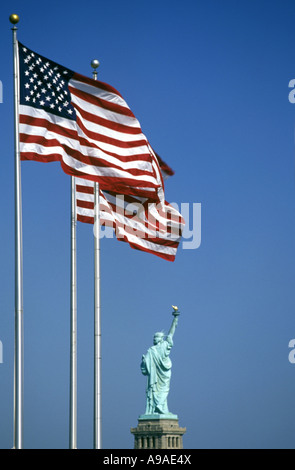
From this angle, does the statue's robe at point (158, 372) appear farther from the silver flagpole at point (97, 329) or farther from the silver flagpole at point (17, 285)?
the silver flagpole at point (17, 285)

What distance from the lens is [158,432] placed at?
5950cm

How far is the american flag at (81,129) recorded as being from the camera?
26484 millimetres

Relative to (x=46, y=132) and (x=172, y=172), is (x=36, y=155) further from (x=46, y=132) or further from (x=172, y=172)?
(x=172, y=172)

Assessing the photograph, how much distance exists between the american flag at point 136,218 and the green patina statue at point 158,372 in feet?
90.1

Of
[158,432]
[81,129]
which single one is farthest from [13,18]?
[158,432]

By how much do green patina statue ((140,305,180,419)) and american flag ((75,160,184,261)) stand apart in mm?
27452

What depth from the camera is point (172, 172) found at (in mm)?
34312

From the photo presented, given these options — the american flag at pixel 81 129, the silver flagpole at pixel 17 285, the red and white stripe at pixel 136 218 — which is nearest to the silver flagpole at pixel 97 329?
the american flag at pixel 81 129

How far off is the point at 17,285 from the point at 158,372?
36.9 metres

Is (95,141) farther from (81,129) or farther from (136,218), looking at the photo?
(136,218)

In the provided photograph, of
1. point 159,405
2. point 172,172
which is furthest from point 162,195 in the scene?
point 159,405
